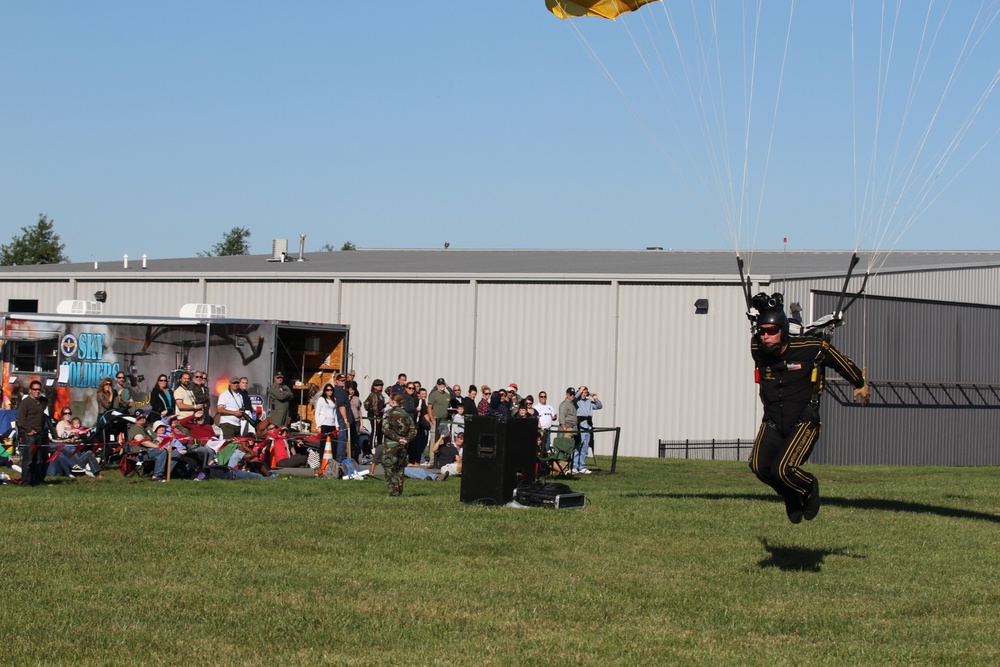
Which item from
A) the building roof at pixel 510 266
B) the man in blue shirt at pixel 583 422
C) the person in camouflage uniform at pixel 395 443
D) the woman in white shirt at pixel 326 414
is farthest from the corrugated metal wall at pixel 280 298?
the person in camouflage uniform at pixel 395 443

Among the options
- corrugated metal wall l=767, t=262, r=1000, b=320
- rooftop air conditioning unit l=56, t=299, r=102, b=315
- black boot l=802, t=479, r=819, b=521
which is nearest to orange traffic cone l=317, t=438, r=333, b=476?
rooftop air conditioning unit l=56, t=299, r=102, b=315

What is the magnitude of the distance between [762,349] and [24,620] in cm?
678

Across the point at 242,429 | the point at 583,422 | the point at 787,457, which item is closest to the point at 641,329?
the point at 583,422

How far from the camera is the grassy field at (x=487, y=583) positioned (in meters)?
8.21

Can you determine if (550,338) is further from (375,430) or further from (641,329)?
(375,430)

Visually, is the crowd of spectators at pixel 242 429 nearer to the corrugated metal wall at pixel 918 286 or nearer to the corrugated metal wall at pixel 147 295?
the corrugated metal wall at pixel 918 286

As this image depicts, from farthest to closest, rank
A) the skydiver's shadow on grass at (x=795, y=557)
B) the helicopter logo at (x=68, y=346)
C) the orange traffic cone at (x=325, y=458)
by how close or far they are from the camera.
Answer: the helicopter logo at (x=68, y=346) → the orange traffic cone at (x=325, y=458) → the skydiver's shadow on grass at (x=795, y=557)

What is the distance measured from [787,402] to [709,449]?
2145 cm

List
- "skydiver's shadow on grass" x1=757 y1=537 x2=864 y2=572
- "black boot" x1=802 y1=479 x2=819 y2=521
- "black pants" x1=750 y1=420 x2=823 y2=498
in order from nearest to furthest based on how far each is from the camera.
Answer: "black pants" x1=750 y1=420 x2=823 y2=498, "skydiver's shadow on grass" x1=757 y1=537 x2=864 y2=572, "black boot" x1=802 y1=479 x2=819 y2=521

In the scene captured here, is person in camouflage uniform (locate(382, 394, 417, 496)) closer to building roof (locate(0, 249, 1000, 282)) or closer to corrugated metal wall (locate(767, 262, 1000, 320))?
building roof (locate(0, 249, 1000, 282))

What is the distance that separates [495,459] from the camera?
16.1 metres

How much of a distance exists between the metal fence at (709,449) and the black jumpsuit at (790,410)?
21.1 metres

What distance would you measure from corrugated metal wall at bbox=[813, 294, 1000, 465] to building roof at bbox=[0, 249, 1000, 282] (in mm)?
1559

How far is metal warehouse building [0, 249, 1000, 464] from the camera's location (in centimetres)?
→ 3319
